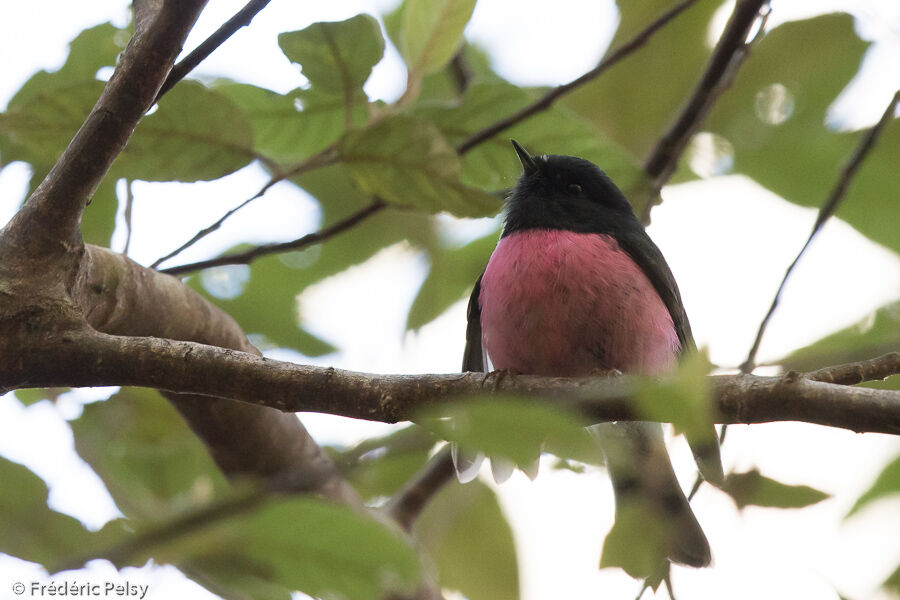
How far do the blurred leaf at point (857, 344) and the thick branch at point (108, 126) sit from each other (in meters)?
1.71

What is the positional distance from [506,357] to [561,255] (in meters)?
0.46

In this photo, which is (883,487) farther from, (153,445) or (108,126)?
(153,445)

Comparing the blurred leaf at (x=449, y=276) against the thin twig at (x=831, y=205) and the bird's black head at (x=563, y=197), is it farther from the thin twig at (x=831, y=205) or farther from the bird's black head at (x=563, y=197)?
the thin twig at (x=831, y=205)

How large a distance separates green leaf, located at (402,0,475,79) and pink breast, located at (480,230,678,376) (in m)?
0.94

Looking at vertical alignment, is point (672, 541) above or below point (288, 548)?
above

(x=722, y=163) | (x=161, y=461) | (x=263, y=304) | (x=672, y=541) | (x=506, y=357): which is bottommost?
(x=672, y=541)

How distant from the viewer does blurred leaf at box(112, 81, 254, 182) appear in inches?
117

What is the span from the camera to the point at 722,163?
4.05 m

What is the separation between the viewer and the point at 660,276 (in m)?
3.90

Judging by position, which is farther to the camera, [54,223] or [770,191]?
[770,191]

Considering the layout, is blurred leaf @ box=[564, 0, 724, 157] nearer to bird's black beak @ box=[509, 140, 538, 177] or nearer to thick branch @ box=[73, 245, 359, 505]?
bird's black beak @ box=[509, 140, 538, 177]

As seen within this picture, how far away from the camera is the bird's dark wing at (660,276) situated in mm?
3902

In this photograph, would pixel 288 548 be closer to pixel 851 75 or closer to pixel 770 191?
pixel 770 191

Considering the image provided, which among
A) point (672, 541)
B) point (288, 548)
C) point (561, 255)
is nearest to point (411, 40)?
point (561, 255)
